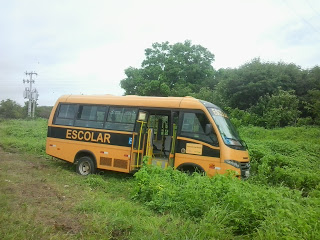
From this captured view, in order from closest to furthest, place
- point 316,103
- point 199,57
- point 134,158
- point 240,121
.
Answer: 1. point 134,158
2. point 316,103
3. point 240,121
4. point 199,57

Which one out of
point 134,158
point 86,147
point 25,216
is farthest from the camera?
point 86,147

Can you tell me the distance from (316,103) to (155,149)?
1173 centimetres

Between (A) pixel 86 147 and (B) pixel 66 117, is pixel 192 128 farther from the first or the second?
(B) pixel 66 117

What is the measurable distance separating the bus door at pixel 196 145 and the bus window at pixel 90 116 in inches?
109

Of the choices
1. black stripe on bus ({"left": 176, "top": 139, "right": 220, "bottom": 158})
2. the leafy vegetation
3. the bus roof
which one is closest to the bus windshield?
black stripe on bus ({"left": 176, "top": 139, "right": 220, "bottom": 158})

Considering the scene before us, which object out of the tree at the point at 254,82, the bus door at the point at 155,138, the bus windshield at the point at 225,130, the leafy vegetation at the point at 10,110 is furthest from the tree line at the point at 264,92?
the leafy vegetation at the point at 10,110

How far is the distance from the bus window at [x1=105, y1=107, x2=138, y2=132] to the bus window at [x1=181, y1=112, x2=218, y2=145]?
65.1 inches

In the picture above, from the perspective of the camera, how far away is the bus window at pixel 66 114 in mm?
10281

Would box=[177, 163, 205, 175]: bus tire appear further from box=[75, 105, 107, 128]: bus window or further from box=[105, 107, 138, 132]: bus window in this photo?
box=[75, 105, 107, 128]: bus window

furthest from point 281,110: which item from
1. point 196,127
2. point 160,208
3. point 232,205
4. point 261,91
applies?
point 232,205

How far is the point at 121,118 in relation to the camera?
9.39 metres

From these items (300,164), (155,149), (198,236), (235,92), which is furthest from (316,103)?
(198,236)

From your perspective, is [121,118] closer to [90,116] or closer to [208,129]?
[90,116]

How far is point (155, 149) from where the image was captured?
396 inches
